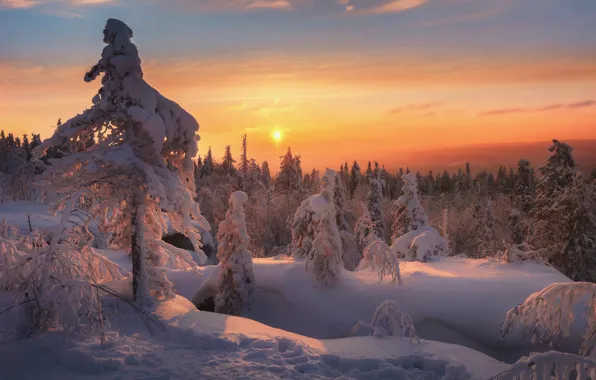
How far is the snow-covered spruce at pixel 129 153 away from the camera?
452 inches

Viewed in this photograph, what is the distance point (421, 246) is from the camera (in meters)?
25.6

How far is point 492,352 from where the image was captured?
46.7 feet

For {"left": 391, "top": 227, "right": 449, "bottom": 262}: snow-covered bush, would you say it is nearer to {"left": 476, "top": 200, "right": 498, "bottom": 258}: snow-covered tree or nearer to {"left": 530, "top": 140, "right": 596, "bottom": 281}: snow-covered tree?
{"left": 530, "top": 140, "right": 596, "bottom": 281}: snow-covered tree

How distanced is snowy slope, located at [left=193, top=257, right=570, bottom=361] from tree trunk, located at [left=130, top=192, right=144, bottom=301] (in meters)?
6.84

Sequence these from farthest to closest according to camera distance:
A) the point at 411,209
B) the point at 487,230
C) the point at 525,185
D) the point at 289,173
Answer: the point at 289,173 → the point at 487,230 → the point at 525,185 → the point at 411,209

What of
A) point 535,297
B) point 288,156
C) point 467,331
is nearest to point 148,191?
point 535,297

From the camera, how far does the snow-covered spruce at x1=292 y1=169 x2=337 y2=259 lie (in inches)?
783

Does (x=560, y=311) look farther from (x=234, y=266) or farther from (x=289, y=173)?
(x=289, y=173)

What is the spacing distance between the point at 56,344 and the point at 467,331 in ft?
42.5

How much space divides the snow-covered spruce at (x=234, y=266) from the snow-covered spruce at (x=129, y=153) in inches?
200

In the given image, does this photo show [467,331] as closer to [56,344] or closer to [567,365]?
[567,365]

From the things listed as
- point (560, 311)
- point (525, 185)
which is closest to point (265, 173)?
point (525, 185)

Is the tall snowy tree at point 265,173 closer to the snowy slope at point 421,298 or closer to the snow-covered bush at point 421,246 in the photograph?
the snow-covered bush at point 421,246

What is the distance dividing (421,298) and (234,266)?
790 cm
